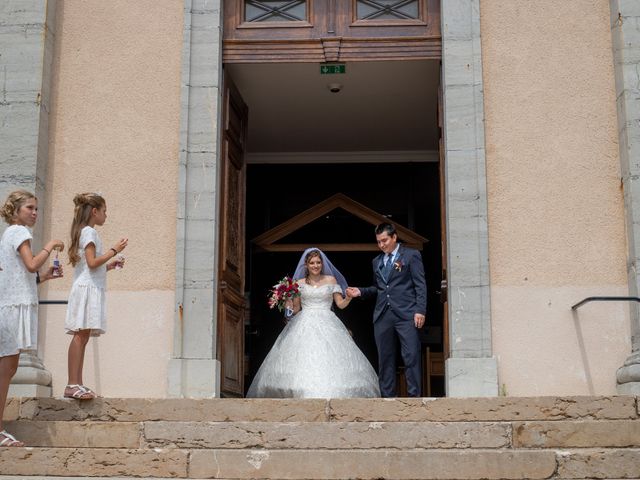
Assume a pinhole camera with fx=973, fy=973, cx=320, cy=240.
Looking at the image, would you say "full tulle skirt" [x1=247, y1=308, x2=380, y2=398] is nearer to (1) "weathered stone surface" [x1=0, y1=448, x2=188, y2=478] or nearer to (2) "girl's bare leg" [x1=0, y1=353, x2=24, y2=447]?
(1) "weathered stone surface" [x1=0, y1=448, x2=188, y2=478]

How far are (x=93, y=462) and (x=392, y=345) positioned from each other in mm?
3312

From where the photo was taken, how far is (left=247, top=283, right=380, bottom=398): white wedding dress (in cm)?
859

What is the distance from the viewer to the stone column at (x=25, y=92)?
8523 millimetres

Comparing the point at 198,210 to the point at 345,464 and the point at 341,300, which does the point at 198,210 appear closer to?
the point at 341,300

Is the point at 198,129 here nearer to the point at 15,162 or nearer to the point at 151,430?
the point at 15,162

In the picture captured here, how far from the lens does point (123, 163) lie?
870cm

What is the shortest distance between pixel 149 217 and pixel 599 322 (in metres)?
3.98

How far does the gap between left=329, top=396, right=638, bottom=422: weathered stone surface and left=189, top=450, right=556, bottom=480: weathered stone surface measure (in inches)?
27.2

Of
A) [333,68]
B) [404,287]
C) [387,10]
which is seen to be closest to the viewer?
[404,287]

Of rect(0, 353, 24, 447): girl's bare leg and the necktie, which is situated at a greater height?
the necktie

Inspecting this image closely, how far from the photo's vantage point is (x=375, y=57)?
357 inches

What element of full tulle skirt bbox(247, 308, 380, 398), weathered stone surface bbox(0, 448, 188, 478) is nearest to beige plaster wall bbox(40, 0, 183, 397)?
full tulle skirt bbox(247, 308, 380, 398)

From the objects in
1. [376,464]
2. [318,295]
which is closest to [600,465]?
[376,464]

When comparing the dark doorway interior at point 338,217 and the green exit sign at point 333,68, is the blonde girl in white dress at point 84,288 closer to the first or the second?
the green exit sign at point 333,68
